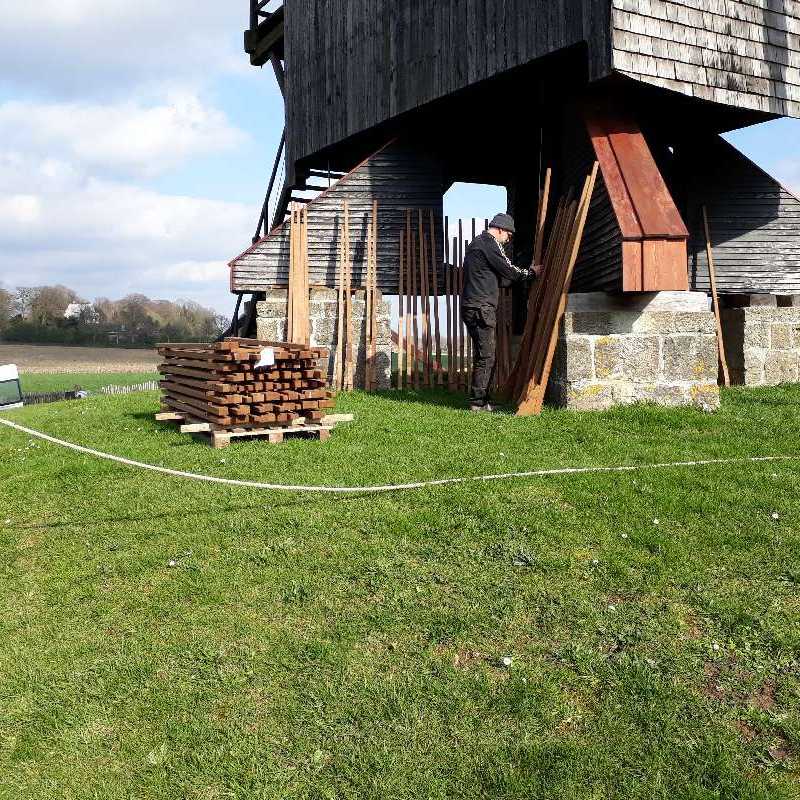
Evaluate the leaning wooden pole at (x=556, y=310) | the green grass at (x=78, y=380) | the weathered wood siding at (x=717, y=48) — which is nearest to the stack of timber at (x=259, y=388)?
the leaning wooden pole at (x=556, y=310)

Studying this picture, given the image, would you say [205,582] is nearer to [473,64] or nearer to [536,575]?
[536,575]

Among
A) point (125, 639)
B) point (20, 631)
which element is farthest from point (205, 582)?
point (20, 631)

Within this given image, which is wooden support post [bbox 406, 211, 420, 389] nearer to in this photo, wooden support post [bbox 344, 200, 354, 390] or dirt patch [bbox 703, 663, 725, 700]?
wooden support post [bbox 344, 200, 354, 390]

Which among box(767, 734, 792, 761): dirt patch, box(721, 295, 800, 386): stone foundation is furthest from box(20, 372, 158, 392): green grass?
box(767, 734, 792, 761): dirt patch

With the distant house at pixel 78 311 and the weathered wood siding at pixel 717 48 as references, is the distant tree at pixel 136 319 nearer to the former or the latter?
the distant house at pixel 78 311

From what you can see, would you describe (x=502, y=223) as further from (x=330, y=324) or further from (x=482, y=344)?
(x=330, y=324)

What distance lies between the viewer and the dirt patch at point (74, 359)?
129ft

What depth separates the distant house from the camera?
152ft

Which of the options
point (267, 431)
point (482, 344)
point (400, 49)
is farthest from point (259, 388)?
point (400, 49)

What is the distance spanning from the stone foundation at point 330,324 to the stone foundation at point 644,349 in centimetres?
438

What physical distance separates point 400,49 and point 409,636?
1219 cm

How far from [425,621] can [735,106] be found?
32.6 ft

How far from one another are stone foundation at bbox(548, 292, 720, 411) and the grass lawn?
2508mm

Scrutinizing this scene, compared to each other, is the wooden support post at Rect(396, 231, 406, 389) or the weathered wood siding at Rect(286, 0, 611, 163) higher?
the weathered wood siding at Rect(286, 0, 611, 163)
